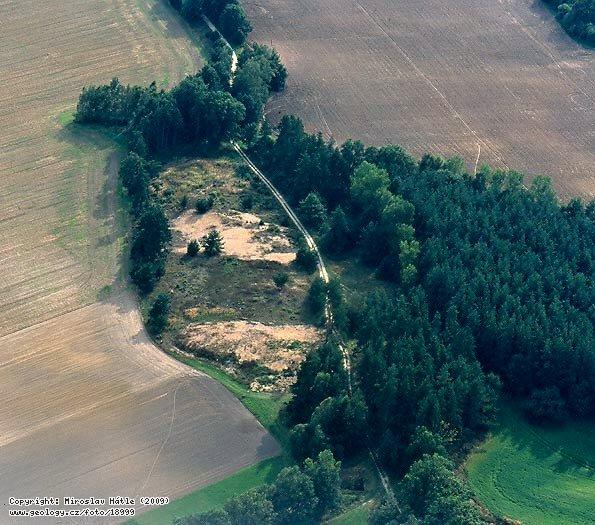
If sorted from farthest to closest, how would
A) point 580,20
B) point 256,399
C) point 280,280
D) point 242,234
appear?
point 580,20 → point 242,234 → point 280,280 → point 256,399

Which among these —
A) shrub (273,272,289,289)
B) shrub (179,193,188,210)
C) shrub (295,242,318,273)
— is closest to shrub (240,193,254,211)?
shrub (179,193,188,210)

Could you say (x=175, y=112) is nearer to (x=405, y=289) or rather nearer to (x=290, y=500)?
(x=405, y=289)

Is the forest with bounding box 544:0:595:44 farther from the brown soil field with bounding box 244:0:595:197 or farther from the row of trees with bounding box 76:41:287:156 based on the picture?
the row of trees with bounding box 76:41:287:156

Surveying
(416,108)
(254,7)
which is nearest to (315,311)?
(416,108)

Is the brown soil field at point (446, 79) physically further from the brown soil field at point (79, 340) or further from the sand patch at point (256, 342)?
the sand patch at point (256, 342)

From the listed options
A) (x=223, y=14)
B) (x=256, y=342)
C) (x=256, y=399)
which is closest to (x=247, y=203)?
(x=256, y=342)

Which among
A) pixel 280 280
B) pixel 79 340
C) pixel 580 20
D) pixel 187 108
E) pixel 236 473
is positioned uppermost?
pixel 580 20
